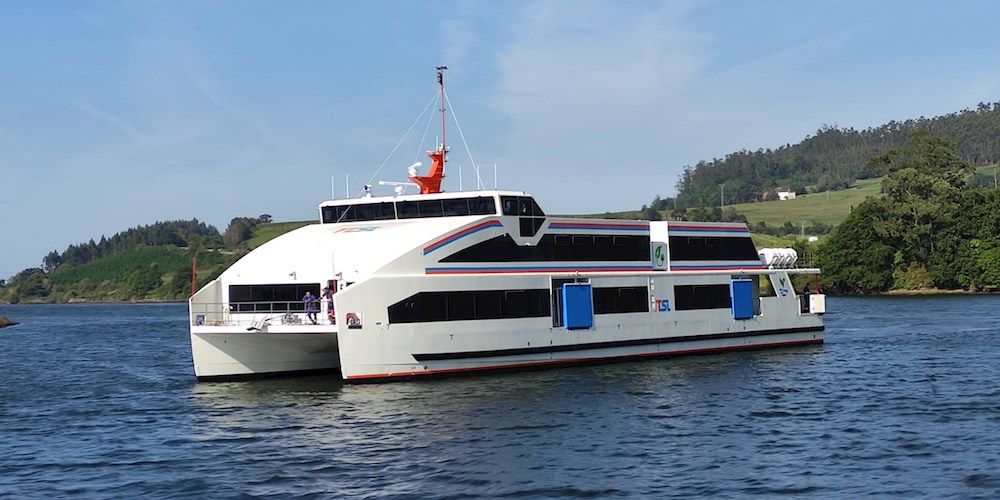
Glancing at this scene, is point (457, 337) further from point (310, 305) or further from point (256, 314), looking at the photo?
point (256, 314)

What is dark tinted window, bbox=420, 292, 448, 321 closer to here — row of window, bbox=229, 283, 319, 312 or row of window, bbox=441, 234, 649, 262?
row of window, bbox=441, 234, 649, 262

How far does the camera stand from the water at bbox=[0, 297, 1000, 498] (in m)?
18.7

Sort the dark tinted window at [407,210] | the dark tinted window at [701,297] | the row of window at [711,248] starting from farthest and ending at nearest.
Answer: the row of window at [711,248] → the dark tinted window at [701,297] → the dark tinted window at [407,210]

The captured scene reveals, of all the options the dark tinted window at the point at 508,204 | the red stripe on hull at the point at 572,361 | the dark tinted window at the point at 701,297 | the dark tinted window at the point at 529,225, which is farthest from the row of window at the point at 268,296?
the dark tinted window at the point at 701,297

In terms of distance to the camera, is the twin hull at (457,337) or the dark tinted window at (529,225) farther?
the dark tinted window at (529,225)

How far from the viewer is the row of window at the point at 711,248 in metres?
37.2

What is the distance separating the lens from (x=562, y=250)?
33.4m

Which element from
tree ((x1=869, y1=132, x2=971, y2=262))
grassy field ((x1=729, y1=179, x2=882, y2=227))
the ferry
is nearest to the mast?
the ferry

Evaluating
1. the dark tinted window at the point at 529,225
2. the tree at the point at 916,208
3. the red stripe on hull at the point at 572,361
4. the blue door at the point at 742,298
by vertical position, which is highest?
the tree at the point at 916,208

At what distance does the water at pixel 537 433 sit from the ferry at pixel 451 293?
86cm

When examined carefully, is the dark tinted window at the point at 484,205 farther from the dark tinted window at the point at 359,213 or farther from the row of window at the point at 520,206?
the dark tinted window at the point at 359,213

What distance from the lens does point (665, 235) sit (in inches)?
1443

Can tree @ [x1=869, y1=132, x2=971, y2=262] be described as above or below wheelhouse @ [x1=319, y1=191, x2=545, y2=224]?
above

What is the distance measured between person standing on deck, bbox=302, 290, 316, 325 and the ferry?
52 millimetres
